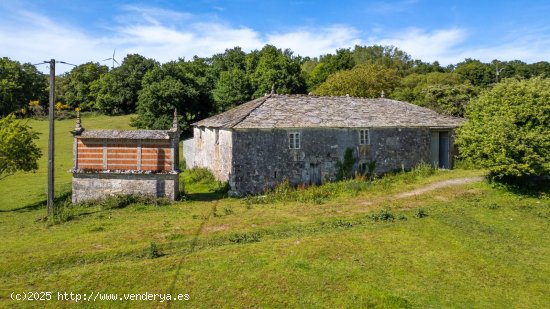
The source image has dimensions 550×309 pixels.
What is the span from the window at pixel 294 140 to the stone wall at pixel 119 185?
705cm

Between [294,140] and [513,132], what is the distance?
11236mm

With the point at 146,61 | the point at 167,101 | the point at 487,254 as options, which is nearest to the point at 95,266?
the point at 487,254

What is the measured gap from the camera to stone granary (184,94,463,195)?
2373cm

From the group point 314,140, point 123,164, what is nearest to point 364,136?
point 314,140

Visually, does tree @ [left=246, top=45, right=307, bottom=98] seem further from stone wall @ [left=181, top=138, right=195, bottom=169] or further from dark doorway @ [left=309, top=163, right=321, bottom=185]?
dark doorway @ [left=309, top=163, right=321, bottom=185]

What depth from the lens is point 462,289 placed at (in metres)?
11.1

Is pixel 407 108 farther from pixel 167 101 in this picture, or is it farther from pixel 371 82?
pixel 167 101

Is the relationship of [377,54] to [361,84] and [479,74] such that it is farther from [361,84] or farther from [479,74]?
[361,84]

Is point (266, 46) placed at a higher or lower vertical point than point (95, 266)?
higher

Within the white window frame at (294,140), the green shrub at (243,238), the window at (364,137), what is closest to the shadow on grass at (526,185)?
the window at (364,137)

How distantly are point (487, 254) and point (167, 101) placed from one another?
39403 mm

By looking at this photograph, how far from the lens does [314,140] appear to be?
81.4ft

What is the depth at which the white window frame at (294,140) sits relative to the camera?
24344mm

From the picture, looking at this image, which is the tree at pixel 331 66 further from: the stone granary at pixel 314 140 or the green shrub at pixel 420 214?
the green shrub at pixel 420 214
